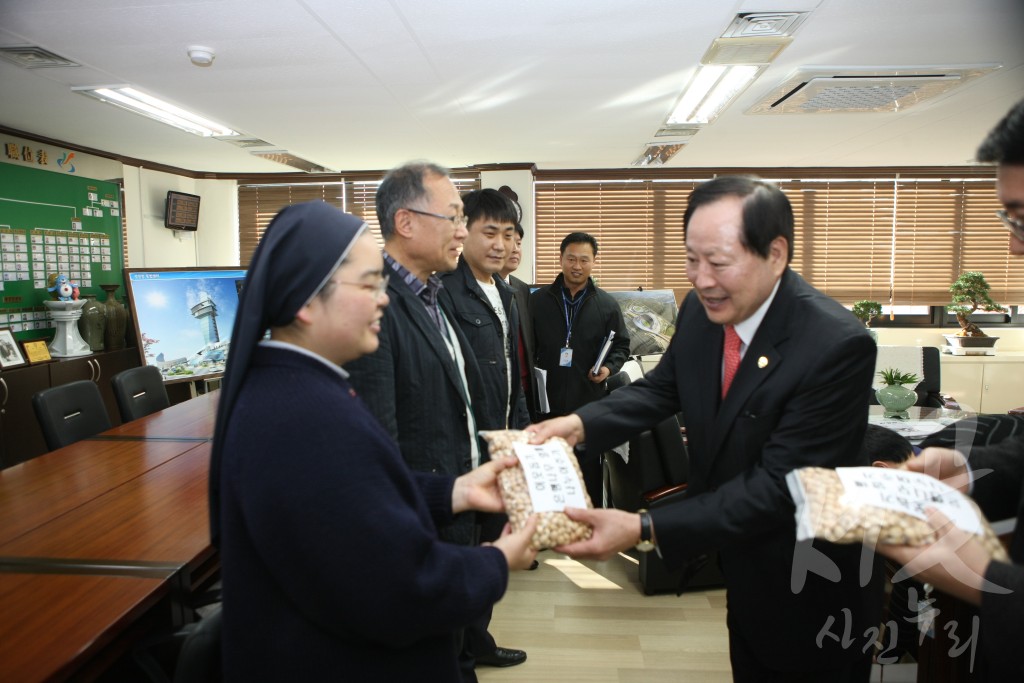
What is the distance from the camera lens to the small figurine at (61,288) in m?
4.83

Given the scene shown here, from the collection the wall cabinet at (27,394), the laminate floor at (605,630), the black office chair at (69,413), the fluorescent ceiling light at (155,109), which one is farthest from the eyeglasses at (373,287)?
the wall cabinet at (27,394)

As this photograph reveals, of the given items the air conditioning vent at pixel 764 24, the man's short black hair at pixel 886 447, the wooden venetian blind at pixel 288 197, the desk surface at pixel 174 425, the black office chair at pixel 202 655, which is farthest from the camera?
the wooden venetian blind at pixel 288 197

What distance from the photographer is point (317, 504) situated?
885mm

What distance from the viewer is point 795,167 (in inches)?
252

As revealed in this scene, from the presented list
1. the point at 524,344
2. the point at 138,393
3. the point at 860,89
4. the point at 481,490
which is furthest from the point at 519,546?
the point at 860,89

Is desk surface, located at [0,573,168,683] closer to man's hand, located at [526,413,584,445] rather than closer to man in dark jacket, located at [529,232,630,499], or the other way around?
man's hand, located at [526,413,584,445]

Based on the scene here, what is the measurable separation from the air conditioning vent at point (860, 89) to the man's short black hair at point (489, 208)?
1.82 meters

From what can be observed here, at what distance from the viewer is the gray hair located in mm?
1960

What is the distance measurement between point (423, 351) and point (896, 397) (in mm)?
2993

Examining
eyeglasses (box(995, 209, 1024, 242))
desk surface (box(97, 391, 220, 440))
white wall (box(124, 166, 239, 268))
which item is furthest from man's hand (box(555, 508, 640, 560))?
white wall (box(124, 166, 239, 268))

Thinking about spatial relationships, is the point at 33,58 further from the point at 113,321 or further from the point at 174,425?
the point at 113,321

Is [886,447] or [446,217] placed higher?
[446,217]

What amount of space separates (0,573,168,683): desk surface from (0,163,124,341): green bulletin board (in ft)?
12.9

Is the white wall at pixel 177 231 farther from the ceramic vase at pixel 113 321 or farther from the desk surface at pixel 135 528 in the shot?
the desk surface at pixel 135 528
